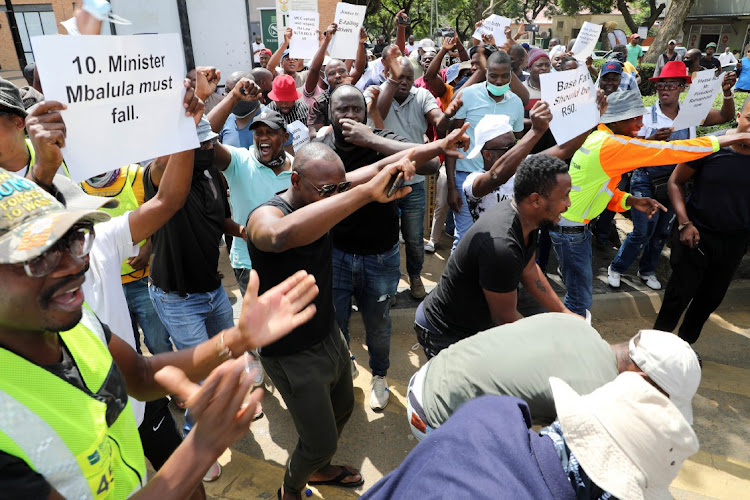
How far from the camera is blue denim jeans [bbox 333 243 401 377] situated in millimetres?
3428

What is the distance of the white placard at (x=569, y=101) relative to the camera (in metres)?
3.31

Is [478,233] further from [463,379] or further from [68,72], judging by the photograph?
[68,72]

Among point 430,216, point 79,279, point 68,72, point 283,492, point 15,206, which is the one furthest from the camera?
point 430,216

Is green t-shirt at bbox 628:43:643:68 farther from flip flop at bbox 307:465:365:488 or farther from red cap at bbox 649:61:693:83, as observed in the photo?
flip flop at bbox 307:465:365:488

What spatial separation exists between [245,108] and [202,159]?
6.98ft

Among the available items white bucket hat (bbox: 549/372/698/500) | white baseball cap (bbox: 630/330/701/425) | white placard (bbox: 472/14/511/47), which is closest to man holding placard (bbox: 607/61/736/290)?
white placard (bbox: 472/14/511/47)

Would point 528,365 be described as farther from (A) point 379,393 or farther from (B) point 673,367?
(A) point 379,393

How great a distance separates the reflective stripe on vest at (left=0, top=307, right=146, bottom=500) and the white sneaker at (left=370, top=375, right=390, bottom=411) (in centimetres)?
237

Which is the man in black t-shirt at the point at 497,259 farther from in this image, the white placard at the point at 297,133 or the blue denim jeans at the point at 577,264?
the white placard at the point at 297,133

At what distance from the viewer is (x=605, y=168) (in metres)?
3.76

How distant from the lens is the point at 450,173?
4848 mm

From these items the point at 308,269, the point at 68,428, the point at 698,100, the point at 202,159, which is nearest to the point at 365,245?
the point at 308,269

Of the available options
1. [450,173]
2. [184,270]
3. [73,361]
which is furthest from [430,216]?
[73,361]

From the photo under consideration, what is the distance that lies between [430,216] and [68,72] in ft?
15.1
